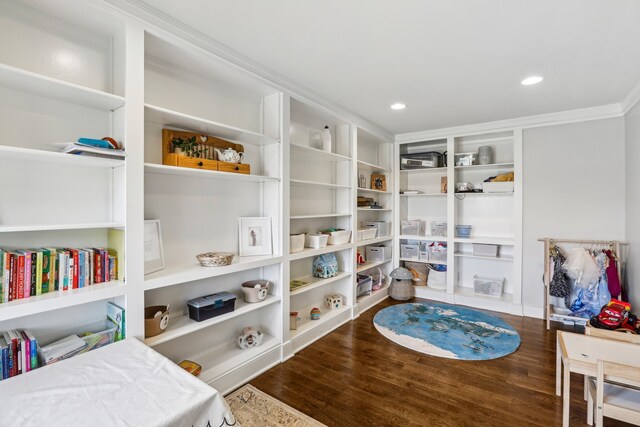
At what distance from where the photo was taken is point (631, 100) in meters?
3.00

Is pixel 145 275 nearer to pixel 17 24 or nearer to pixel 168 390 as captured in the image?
pixel 168 390

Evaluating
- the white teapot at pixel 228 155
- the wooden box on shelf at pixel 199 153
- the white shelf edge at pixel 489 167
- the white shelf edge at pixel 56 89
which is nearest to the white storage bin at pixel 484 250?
the white shelf edge at pixel 489 167

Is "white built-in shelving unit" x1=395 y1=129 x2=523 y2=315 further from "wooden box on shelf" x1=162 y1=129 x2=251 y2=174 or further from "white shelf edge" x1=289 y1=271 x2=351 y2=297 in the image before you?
"wooden box on shelf" x1=162 y1=129 x2=251 y2=174

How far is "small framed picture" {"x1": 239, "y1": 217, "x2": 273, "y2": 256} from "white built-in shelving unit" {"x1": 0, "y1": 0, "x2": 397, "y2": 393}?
0.23 ft

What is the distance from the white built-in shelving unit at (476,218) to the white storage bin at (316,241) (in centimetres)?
185

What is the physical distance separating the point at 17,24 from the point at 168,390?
190cm

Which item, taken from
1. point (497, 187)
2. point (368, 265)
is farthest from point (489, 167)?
point (368, 265)

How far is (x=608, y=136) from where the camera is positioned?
3.42 metres

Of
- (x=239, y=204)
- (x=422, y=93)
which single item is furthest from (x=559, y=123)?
(x=239, y=204)

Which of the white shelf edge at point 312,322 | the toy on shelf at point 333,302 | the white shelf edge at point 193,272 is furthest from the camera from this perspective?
the toy on shelf at point 333,302

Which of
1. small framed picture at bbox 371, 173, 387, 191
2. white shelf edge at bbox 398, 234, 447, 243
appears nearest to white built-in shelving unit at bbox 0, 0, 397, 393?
small framed picture at bbox 371, 173, 387, 191

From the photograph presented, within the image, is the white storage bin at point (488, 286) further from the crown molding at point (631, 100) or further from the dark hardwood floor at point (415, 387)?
the crown molding at point (631, 100)

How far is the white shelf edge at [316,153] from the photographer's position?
2982 mm

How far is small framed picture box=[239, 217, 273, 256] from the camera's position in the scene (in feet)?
8.61
